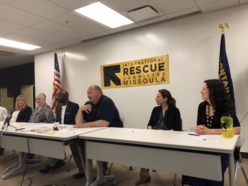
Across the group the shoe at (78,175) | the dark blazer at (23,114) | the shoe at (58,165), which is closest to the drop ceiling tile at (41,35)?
the dark blazer at (23,114)

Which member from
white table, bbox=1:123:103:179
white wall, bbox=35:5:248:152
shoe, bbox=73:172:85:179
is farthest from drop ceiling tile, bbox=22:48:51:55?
shoe, bbox=73:172:85:179

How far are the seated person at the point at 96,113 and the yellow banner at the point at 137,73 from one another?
1581mm

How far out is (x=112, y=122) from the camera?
2719mm

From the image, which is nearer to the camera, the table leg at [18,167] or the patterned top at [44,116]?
the table leg at [18,167]

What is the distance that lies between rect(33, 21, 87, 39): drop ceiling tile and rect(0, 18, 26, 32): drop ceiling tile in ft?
1.02

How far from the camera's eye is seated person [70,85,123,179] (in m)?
2.58

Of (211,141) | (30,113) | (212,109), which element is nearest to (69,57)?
(30,113)

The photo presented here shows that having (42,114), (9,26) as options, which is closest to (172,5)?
(42,114)

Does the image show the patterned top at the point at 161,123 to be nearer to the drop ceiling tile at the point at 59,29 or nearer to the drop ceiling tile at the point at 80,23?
the drop ceiling tile at the point at 80,23

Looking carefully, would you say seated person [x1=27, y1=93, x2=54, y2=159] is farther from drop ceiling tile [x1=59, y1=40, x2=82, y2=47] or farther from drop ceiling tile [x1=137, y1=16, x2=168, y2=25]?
drop ceiling tile [x1=137, y1=16, x2=168, y2=25]

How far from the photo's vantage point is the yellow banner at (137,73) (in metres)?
3.92

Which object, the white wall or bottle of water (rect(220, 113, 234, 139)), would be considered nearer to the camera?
bottle of water (rect(220, 113, 234, 139))

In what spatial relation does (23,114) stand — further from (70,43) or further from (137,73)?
(137,73)

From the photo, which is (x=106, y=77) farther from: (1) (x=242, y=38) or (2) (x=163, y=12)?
(1) (x=242, y=38)
